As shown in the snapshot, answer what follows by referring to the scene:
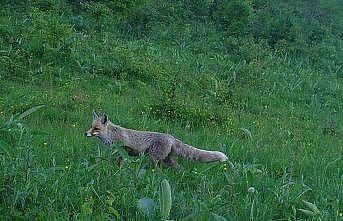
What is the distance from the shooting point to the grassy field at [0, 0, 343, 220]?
6.61 m

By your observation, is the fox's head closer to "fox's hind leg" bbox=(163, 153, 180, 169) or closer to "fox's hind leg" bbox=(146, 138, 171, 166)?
"fox's hind leg" bbox=(146, 138, 171, 166)

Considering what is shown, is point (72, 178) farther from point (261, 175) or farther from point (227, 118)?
point (227, 118)

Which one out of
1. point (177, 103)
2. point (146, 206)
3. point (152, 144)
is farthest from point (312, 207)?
point (177, 103)

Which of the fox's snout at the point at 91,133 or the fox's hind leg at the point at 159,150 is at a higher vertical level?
the fox's hind leg at the point at 159,150

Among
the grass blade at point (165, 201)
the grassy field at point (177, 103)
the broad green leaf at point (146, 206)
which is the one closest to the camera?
the grass blade at point (165, 201)

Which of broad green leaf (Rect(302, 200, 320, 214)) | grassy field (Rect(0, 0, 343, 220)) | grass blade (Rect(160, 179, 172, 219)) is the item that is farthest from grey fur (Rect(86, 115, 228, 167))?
grass blade (Rect(160, 179, 172, 219))

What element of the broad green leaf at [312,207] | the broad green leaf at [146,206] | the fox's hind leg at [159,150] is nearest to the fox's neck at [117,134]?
the fox's hind leg at [159,150]

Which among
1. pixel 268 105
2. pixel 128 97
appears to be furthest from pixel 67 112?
pixel 268 105

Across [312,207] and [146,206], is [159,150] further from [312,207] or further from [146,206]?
[312,207]

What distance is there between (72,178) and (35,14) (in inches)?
405

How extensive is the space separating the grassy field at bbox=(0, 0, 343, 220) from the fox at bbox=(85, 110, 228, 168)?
6.4 inches

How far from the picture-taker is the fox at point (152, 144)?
850 centimetres

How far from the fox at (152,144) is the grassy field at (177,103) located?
0.54ft

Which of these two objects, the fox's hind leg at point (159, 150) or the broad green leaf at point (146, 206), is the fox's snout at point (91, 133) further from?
the broad green leaf at point (146, 206)
